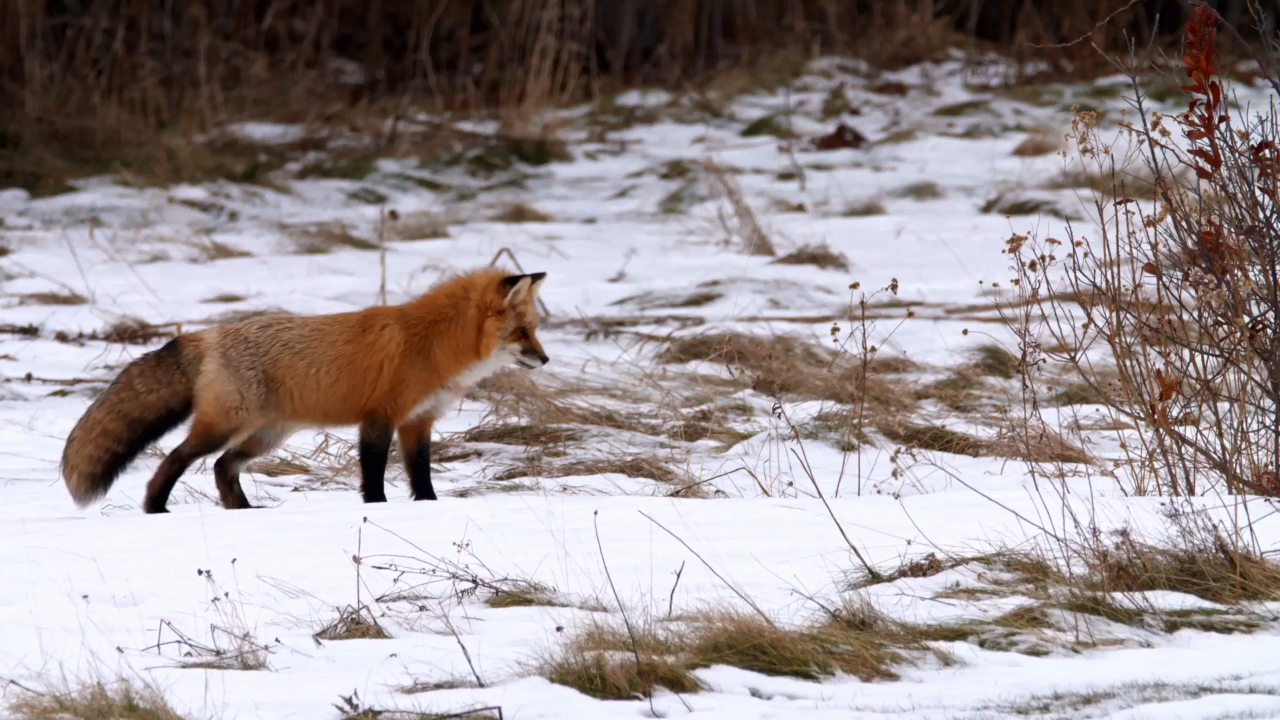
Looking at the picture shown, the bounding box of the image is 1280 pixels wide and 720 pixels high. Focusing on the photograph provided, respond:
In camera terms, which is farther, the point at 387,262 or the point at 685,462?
the point at 387,262

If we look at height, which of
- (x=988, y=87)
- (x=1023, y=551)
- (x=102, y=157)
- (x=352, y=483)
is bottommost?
(x=352, y=483)

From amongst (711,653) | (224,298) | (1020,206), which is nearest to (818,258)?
(1020,206)

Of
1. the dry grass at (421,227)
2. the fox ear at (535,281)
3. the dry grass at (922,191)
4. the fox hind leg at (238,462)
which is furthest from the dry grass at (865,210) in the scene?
the fox hind leg at (238,462)

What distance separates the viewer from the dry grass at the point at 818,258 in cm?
1175

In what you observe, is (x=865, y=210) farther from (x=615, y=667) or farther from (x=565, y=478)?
(x=615, y=667)

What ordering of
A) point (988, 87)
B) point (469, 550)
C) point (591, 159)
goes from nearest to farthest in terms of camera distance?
point (469, 550), point (591, 159), point (988, 87)

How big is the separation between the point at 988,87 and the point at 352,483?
13372 mm

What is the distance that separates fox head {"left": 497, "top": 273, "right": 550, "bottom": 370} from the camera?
6.43m

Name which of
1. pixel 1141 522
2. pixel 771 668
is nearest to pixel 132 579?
pixel 771 668

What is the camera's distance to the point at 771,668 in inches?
148

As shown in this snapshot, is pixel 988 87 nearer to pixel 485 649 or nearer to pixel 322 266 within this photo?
pixel 322 266

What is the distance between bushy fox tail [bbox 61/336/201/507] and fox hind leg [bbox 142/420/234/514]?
0.51 ft

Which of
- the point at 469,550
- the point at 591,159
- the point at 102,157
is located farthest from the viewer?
the point at 591,159

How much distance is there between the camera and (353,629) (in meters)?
4.02
